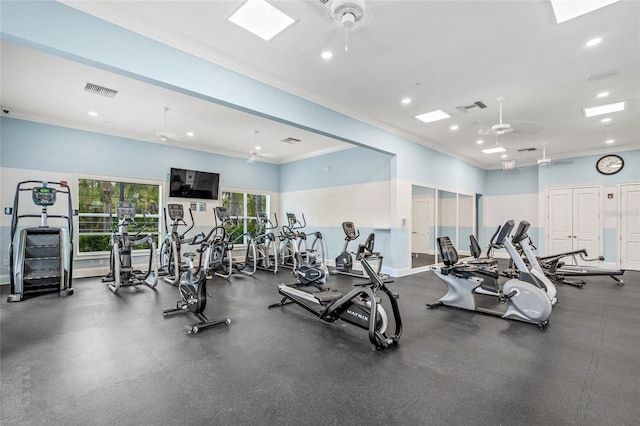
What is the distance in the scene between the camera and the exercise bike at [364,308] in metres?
2.98

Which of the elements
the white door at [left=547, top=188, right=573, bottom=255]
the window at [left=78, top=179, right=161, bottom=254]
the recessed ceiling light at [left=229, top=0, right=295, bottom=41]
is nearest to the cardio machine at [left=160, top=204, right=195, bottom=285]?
the window at [left=78, top=179, right=161, bottom=254]

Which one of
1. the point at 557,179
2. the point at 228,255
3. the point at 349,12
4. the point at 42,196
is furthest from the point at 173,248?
the point at 557,179

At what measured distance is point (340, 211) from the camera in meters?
8.31

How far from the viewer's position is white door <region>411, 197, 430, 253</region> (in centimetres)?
734

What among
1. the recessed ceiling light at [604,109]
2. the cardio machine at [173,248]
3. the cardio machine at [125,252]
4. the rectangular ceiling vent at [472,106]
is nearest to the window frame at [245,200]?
the cardio machine at [173,248]

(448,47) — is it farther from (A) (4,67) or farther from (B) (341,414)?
(A) (4,67)

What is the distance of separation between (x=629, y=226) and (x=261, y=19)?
1026 cm

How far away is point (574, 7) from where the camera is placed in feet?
9.38

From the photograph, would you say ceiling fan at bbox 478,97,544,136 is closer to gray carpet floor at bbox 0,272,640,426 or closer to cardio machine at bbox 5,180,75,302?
gray carpet floor at bbox 0,272,640,426

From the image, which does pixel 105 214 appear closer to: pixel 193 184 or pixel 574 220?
pixel 193 184

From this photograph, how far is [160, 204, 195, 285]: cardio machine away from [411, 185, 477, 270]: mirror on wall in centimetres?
533

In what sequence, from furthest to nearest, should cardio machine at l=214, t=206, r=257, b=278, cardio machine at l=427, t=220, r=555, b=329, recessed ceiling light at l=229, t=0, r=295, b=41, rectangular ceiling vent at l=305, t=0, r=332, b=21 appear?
cardio machine at l=214, t=206, r=257, b=278 < cardio machine at l=427, t=220, r=555, b=329 < recessed ceiling light at l=229, t=0, r=295, b=41 < rectangular ceiling vent at l=305, t=0, r=332, b=21

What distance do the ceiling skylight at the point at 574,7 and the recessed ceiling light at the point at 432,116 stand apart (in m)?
2.58

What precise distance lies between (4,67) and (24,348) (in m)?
3.79
